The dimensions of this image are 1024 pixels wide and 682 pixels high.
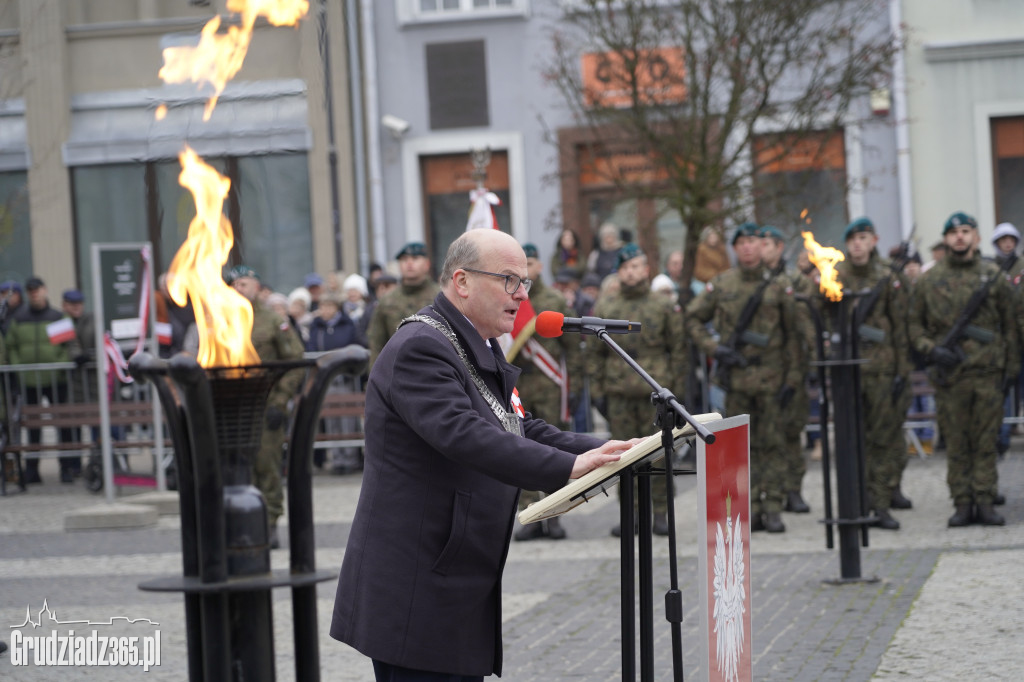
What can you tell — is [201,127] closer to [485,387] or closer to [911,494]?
[485,387]

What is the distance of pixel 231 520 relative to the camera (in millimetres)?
3916

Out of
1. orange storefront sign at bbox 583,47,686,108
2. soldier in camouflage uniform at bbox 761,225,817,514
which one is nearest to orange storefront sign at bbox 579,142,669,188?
orange storefront sign at bbox 583,47,686,108

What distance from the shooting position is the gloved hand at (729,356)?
11.1 metres

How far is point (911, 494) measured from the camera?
40.1 feet

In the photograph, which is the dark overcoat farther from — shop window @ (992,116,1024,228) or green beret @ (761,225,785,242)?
shop window @ (992,116,1024,228)

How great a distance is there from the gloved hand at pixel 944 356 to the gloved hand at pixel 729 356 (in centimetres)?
139

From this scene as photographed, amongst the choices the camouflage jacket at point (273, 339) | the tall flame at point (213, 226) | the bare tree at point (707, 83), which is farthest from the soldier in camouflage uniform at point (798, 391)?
the tall flame at point (213, 226)

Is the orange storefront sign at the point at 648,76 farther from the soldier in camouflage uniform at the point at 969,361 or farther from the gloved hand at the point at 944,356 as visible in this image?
the gloved hand at the point at 944,356

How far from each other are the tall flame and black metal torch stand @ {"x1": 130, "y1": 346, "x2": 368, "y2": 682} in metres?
0.13

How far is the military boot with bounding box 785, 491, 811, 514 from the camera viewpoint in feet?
38.1

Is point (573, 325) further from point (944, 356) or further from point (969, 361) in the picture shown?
point (969, 361)

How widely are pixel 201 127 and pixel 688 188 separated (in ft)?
36.5

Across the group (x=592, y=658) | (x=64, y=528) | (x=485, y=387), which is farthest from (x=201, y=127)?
(x=64, y=528)

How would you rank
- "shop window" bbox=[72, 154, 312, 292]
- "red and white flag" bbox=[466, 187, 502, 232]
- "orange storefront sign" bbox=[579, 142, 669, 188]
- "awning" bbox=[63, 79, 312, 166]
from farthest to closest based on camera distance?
"shop window" bbox=[72, 154, 312, 292]
"orange storefront sign" bbox=[579, 142, 669, 188]
"red and white flag" bbox=[466, 187, 502, 232]
"awning" bbox=[63, 79, 312, 166]
